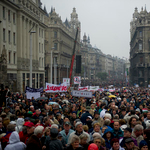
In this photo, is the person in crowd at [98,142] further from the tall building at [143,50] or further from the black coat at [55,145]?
the tall building at [143,50]

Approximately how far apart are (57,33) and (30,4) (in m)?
26.4

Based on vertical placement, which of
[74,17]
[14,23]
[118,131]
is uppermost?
[74,17]

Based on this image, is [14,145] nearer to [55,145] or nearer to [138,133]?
[55,145]

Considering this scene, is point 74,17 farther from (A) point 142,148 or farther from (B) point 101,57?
(A) point 142,148

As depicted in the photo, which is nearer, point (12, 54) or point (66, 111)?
point (66, 111)

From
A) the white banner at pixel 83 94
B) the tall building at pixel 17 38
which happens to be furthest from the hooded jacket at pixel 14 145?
the tall building at pixel 17 38

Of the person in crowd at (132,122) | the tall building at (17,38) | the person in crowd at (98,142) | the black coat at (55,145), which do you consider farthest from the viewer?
the tall building at (17,38)

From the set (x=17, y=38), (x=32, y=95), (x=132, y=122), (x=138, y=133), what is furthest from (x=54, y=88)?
(x=138, y=133)

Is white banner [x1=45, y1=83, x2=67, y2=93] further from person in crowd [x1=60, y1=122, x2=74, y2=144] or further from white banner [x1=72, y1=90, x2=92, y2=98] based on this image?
person in crowd [x1=60, y1=122, x2=74, y2=144]

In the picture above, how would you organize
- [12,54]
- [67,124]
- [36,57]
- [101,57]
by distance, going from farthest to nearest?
[101,57], [36,57], [12,54], [67,124]

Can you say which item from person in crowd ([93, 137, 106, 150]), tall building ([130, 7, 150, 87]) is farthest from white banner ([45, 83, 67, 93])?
tall building ([130, 7, 150, 87])

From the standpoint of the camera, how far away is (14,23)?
39312 mm

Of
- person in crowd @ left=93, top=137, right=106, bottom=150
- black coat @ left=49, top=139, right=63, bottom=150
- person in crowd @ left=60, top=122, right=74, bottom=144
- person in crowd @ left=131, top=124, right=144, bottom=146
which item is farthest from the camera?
person in crowd @ left=60, top=122, right=74, bottom=144

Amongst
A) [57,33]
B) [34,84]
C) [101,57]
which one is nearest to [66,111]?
[34,84]
